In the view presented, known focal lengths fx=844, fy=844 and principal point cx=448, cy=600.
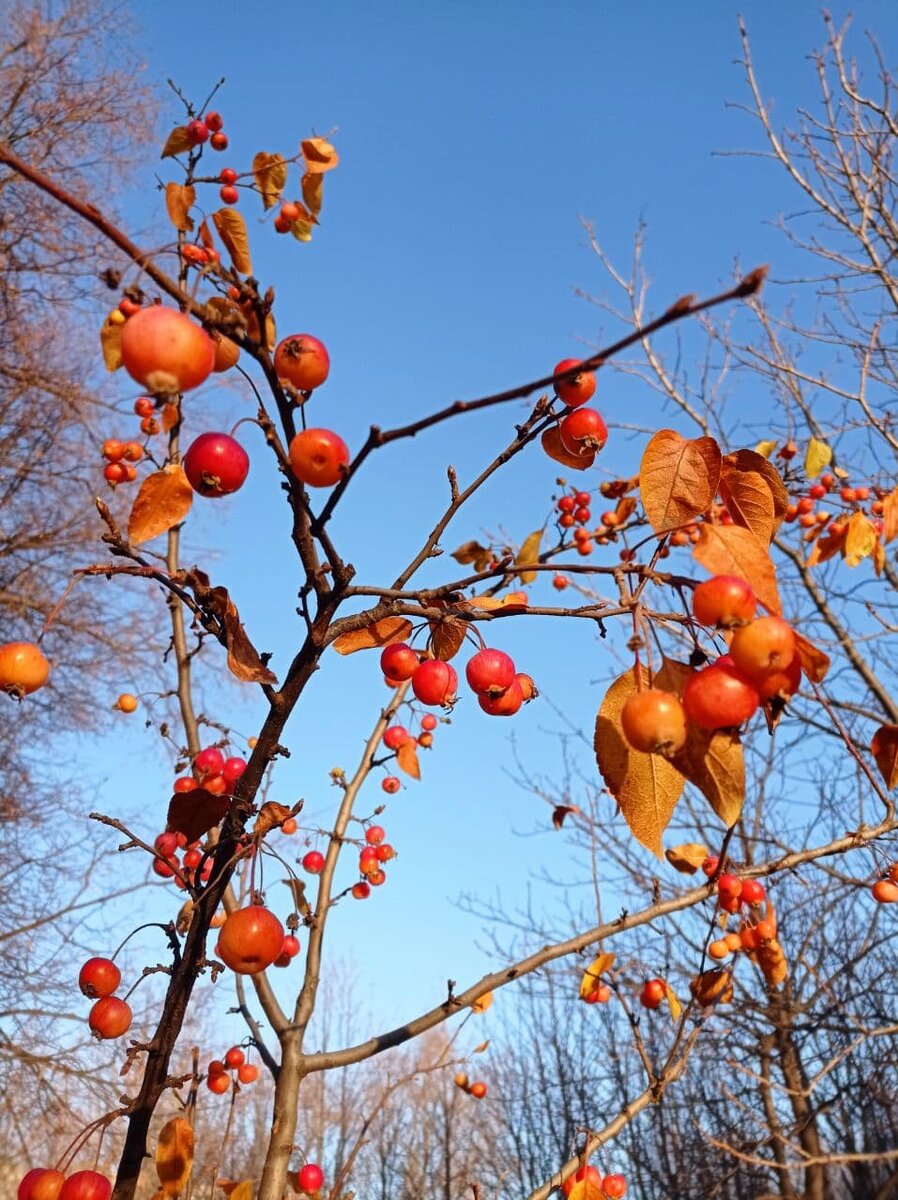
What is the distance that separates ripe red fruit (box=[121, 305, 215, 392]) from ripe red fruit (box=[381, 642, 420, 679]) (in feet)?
2.18

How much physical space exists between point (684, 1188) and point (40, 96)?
14319 mm

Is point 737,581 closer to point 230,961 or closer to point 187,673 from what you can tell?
point 230,961

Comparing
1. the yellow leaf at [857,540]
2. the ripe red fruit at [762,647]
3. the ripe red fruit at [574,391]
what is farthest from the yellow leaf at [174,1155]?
the yellow leaf at [857,540]

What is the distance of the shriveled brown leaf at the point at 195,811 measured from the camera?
4.22 ft

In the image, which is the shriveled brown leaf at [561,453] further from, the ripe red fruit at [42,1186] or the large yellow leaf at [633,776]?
the ripe red fruit at [42,1186]

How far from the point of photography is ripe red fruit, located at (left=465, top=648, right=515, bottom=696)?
142 centimetres

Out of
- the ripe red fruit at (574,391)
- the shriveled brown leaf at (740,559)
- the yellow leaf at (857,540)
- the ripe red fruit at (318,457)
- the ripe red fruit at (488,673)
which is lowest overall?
the shriveled brown leaf at (740,559)

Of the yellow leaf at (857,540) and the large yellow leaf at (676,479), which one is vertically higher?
the yellow leaf at (857,540)

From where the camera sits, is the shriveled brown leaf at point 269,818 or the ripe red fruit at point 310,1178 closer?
the shriveled brown leaf at point 269,818

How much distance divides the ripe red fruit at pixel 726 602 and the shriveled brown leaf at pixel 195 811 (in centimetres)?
76

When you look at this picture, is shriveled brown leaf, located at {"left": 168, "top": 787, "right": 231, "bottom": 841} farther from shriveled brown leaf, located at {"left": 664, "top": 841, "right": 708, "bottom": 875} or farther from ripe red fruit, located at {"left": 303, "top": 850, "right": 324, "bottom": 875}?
ripe red fruit, located at {"left": 303, "top": 850, "right": 324, "bottom": 875}

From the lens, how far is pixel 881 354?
21.1 feet

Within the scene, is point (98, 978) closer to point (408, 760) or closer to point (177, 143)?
point (408, 760)

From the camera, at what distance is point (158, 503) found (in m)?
1.24
